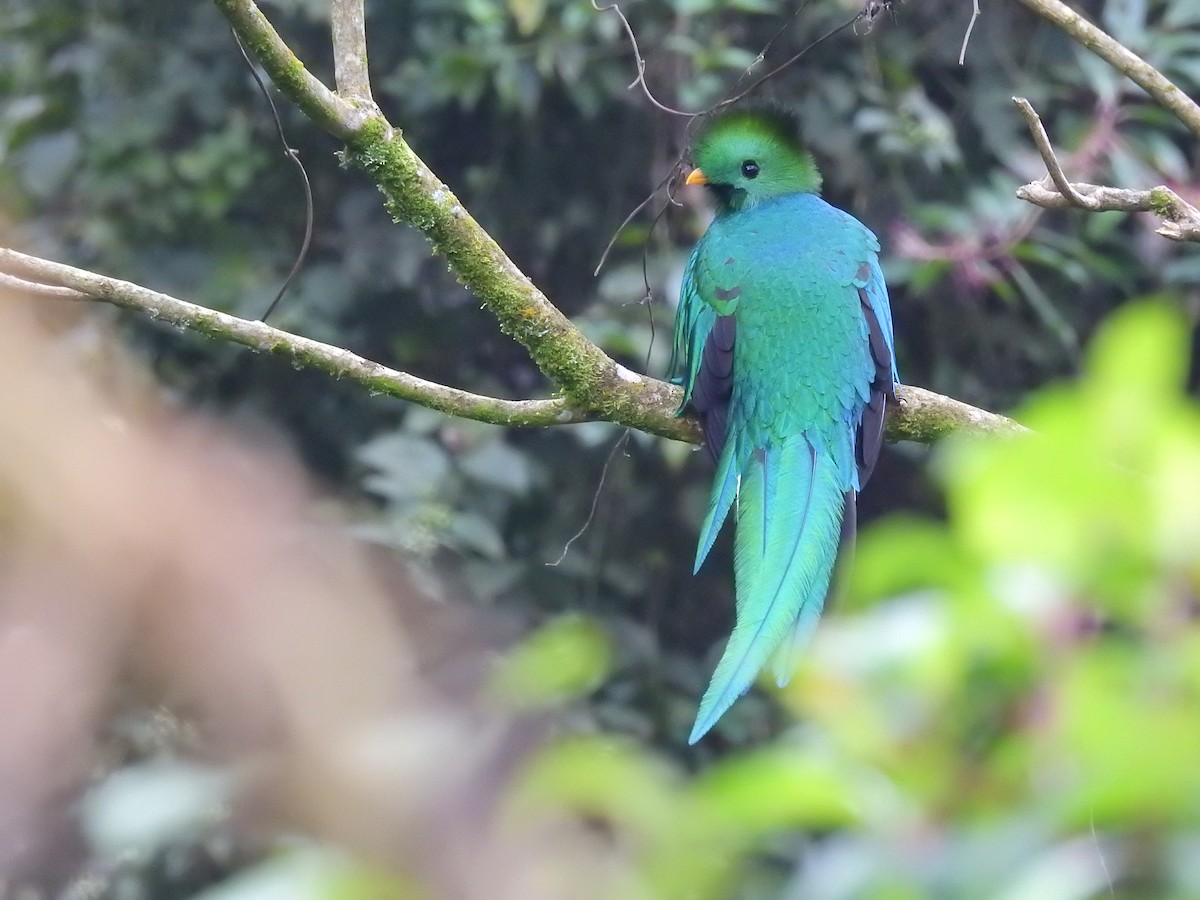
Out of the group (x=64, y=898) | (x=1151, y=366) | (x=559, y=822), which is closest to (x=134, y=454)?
(x=559, y=822)

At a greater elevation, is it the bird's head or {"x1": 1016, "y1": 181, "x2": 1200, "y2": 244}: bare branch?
{"x1": 1016, "y1": 181, "x2": 1200, "y2": 244}: bare branch

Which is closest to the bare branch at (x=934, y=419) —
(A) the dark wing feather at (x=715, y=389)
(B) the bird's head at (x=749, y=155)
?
(A) the dark wing feather at (x=715, y=389)

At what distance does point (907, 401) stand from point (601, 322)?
0.84m

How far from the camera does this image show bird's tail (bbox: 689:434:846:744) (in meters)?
2.24

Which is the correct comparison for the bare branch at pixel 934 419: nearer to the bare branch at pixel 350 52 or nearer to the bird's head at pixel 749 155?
the bird's head at pixel 749 155

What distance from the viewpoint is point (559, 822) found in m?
0.79

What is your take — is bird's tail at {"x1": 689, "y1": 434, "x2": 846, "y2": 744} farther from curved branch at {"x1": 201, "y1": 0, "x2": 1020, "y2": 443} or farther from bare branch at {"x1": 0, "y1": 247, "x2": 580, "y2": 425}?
bare branch at {"x1": 0, "y1": 247, "x2": 580, "y2": 425}

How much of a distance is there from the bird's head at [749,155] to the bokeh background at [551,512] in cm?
32

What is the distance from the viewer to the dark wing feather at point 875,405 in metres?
2.65

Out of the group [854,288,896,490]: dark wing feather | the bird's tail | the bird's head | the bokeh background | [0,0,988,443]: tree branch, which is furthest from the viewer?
the bird's head

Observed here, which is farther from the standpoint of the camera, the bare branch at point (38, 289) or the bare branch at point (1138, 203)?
the bare branch at point (1138, 203)

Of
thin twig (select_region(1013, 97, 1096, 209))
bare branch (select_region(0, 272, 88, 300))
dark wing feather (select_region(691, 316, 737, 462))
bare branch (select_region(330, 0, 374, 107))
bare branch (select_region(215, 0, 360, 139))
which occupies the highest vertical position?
bare branch (select_region(215, 0, 360, 139))

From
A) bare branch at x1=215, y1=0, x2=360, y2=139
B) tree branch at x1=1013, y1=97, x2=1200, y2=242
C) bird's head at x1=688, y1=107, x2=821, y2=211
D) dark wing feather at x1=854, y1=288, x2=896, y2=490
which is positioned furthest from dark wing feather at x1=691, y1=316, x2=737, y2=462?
bare branch at x1=215, y1=0, x2=360, y2=139

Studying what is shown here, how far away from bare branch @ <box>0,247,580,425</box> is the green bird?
0.48 meters
